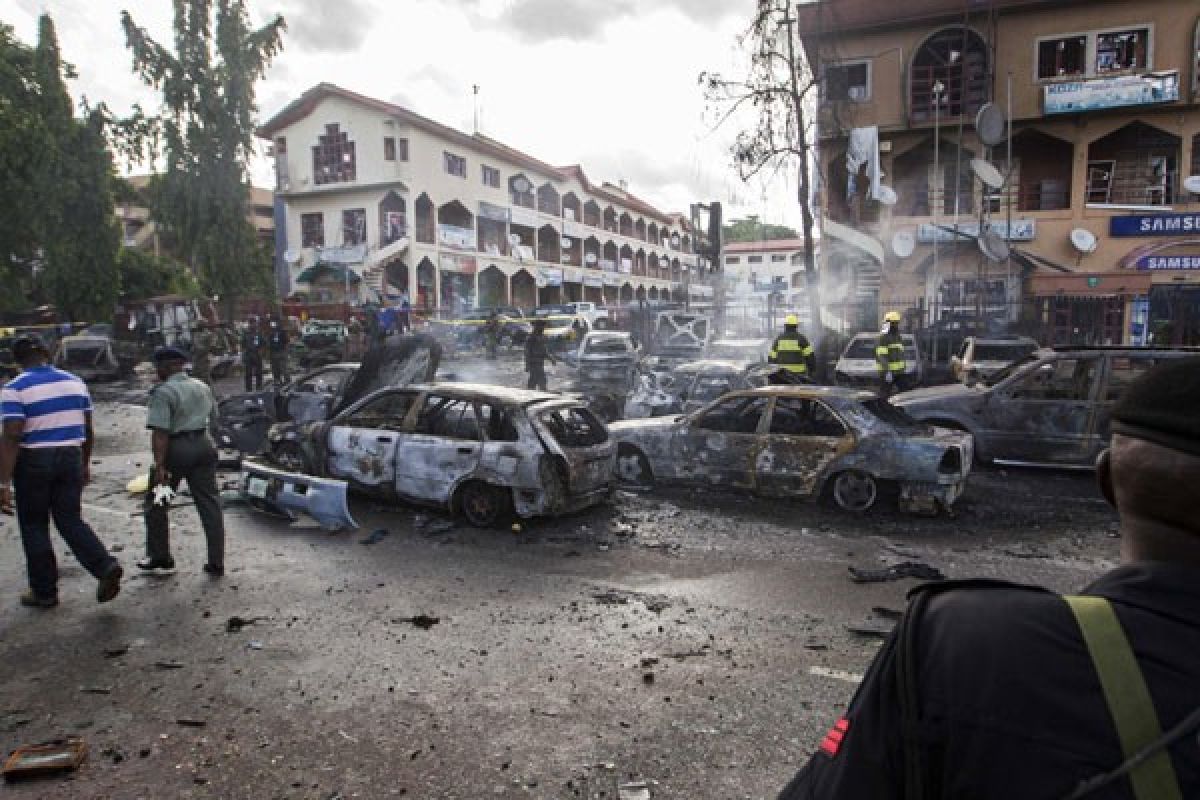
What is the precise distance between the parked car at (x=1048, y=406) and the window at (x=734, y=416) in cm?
305

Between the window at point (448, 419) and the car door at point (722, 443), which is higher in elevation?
the window at point (448, 419)

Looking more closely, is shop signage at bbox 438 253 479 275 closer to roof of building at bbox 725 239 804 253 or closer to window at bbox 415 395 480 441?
window at bbox 415 395 480 441

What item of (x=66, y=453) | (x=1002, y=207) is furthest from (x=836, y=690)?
(x=1002, y=207)

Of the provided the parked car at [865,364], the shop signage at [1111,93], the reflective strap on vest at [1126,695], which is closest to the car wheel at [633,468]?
the reflective strap on vest at [1126,695]

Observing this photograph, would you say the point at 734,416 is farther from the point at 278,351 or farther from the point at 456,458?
the point at 278,351

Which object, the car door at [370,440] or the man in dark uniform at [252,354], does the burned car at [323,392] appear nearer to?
the car door at [370,440]

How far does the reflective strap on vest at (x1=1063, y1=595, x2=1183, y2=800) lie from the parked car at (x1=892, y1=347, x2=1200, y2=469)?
9.32 m

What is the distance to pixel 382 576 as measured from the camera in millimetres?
5887

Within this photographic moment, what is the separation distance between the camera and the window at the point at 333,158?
116ft

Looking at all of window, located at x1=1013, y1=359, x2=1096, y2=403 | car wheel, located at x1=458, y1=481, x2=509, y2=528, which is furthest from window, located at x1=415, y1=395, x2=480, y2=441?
window, located at x1=1013, y1=359, x2=1096, y2=403

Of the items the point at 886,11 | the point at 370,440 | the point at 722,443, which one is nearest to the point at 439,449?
the point at 370,440

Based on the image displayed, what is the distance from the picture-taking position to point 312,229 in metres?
36.8

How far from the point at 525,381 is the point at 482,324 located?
893 cm

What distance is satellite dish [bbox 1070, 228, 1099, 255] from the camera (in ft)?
72.4
